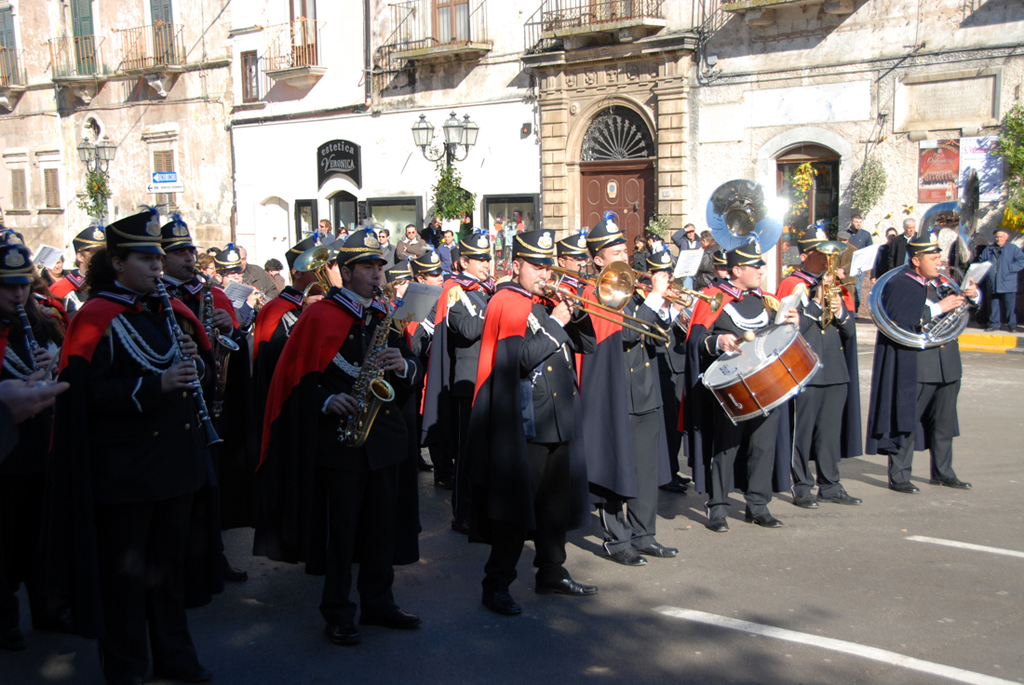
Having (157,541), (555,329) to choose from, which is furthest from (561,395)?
(157,541)

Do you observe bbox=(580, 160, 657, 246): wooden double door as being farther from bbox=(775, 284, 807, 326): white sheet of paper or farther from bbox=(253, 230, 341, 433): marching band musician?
bbox=(253, 230, 341, 433): marching band musician

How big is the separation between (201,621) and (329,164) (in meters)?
22.0

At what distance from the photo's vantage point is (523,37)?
71.1ft

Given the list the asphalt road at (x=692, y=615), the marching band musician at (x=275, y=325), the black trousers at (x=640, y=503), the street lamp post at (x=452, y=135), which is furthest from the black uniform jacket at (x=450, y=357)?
the street lamp post at (x=452, y=135)

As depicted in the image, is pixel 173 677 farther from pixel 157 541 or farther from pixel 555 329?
pixel 555 329

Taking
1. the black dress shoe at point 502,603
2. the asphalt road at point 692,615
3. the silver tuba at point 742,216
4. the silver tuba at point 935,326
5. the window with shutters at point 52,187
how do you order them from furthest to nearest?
the window with shutters at point 52,187 → the silver tuba at point 742,216 → the silver tuba at point 935,326 → the black dress shoe at point 502,603 → the asphalt road at point 692,615

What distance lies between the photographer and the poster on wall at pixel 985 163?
16156mm

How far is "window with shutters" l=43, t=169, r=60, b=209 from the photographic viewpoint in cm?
3306

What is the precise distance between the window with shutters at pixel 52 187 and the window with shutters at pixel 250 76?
31.7ft

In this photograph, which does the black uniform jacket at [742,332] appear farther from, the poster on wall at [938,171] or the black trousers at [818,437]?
the poster on wall at [938,171]

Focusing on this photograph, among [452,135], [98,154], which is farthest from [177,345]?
[98,154]

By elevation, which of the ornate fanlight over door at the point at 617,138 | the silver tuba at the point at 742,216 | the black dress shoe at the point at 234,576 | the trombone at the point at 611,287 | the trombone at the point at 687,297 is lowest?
the black dress shoe at the point at 234,576

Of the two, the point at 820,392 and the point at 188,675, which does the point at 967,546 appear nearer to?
the point at 820,392

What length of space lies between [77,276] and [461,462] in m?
4.65
